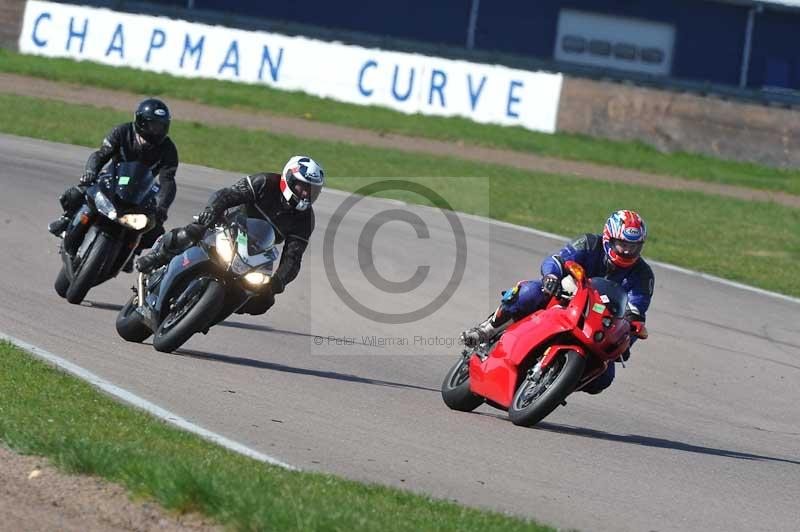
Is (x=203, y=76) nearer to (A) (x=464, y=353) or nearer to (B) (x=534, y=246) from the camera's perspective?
(B) (x=534, y=246)

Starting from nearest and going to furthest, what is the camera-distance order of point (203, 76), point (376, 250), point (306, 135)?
point (376, 250) → point (306, 135) → point (203, 76)

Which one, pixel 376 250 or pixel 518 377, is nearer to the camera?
pixel 518 377

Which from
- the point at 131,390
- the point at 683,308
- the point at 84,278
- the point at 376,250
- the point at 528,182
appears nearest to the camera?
the point at 131,390

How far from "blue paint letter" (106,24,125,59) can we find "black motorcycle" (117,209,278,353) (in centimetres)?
2060

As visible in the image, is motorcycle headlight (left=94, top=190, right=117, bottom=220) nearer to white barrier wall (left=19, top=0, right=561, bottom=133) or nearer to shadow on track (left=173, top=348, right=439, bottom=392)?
shadow on track (left=173, top=348, right=439, bottom=392)

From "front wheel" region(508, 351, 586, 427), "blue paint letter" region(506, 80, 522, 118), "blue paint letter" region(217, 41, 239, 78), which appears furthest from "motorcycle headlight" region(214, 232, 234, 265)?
"blue paint letter" region(217, 41, 239, 78)

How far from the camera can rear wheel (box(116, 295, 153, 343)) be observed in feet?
34.1

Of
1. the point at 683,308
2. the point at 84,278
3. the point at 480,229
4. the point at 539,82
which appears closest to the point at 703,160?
the point at 539,82

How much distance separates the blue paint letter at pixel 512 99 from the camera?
28.1 meters

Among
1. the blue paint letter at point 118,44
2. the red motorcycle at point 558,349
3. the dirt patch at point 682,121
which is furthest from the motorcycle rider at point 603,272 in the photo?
the blue paint letter at point 118,44

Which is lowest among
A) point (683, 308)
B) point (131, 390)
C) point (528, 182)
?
point (131, 390)

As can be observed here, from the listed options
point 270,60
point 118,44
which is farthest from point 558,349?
point 118,44

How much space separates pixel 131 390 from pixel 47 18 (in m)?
23.1

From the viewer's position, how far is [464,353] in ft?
32.1
